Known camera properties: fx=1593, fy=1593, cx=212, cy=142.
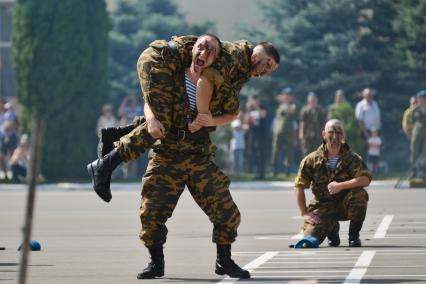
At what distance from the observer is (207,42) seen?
36.8ft

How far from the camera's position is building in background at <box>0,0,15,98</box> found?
54656 mm

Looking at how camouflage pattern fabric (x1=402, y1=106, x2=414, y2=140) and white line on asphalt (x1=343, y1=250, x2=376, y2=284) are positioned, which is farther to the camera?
camouflage pattern fabric (x1=402, y1=106, x2=414, y2=140)

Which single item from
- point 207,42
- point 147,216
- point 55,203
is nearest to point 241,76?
point 207,42

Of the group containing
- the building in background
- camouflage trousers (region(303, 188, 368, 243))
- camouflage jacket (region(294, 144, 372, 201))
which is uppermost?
the building in background

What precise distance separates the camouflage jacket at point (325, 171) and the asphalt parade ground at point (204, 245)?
66 cm

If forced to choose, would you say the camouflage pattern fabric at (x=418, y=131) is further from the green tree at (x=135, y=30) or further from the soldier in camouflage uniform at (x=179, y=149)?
the soldier in camouflage uniform at (x=179, y=149)

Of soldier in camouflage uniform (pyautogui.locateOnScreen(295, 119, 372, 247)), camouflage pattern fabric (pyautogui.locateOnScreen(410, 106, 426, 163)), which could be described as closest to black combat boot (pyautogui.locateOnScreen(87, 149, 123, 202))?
soldier in camouflage uniform (pyautogui.locateOnScreen(295, 119, 372, 247))

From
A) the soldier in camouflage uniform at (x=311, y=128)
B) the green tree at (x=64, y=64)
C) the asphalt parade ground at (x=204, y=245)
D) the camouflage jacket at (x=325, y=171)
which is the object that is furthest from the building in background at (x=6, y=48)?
the camouflage jacket at (x=325, y=171)

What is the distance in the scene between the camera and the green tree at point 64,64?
119ft

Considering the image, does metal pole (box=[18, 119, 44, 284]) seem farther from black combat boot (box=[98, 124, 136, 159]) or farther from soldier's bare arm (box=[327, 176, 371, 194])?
soldier's bare arm (box=[327, 176, 371, 194])

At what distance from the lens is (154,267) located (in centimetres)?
1159

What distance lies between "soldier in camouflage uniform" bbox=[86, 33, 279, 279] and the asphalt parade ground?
0.36 m

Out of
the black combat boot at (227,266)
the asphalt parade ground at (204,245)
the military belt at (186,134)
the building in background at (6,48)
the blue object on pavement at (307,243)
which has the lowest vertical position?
the asphalt parade ground at (204,245)

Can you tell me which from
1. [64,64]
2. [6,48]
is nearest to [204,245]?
[64,64]
